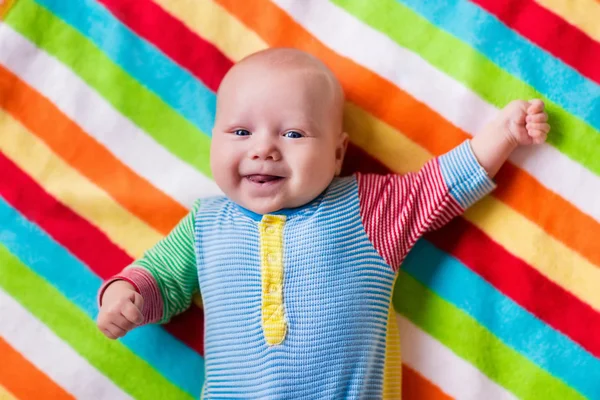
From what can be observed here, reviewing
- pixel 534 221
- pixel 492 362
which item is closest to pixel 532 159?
pixel 534 221

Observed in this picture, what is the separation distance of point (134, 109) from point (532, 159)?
2.64ft

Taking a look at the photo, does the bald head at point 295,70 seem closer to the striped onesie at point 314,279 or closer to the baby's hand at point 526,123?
the striped onesie at point 314,279

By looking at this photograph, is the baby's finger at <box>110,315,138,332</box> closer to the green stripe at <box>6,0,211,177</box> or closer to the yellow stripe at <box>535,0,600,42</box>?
the green stripe at <box>6,0,211,177</box>

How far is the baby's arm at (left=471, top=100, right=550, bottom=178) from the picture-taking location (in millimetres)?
1146

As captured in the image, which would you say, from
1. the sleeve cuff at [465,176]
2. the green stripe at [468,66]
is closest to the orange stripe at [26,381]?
the sleeve cuff at [465,176]

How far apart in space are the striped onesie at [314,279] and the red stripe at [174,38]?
30 centimetres

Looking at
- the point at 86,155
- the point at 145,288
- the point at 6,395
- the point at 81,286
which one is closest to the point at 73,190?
the point at 86,155

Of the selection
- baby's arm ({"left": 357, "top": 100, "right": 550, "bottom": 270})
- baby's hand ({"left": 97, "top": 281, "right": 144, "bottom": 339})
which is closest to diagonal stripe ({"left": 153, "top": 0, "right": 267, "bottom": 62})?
baby's arm ({"left": 357, "top": 100, "right": 550, "bottom": 270})

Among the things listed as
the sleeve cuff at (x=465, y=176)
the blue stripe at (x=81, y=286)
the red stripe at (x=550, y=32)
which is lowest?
the blue stripe at (x=81, y=286)

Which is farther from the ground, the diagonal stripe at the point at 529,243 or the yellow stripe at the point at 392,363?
the diagonal stripe at the point at 529,243

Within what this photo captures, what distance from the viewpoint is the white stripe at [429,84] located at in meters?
1.19

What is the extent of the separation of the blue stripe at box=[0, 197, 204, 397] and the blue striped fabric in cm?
10

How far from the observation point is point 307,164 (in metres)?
1.12

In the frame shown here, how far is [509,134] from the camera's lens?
1.15 m
